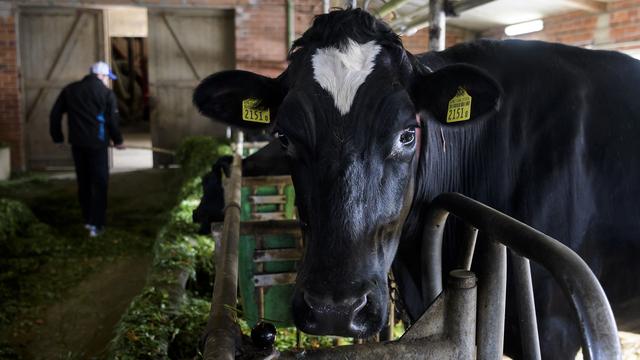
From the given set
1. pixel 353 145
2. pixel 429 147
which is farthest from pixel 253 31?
pixel 353 145

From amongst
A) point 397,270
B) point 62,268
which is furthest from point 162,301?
point 62,268

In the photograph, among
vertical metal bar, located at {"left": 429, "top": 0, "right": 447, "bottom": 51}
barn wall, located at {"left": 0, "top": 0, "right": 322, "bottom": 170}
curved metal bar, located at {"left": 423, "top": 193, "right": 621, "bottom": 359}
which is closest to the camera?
curved metal bar, located at {"left": 423, "top": 193, "right": 621, "bottom": 359}

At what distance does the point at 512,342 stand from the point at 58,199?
26.5 ft

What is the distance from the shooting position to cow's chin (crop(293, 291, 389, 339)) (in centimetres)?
148

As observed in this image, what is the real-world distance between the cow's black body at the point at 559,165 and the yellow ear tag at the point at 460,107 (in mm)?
52

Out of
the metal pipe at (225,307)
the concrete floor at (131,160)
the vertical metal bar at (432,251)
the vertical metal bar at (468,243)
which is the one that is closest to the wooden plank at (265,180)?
the metal pipe at (225,307)

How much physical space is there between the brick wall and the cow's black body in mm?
10669

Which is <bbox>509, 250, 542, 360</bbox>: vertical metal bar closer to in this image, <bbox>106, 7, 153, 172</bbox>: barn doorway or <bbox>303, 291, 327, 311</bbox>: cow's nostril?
<bbox>303, 291, 327, 311</bbox>: cow's nostril

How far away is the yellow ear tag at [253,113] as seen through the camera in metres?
2.30

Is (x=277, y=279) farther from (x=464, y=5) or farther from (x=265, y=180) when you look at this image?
(x=464, y=5)

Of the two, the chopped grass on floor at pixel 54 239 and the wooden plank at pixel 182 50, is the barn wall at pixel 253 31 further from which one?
the chopped grass on floor at pixel 54 239

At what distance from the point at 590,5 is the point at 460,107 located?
686 centimetres

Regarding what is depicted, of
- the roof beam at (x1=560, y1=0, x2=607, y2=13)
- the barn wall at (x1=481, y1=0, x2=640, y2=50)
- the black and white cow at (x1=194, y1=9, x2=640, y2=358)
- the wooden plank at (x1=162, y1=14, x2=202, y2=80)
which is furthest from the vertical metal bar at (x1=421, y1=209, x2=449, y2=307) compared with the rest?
the wooden plank at (x1=162, y1=14, x2=202, y2=80)

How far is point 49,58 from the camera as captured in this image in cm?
1141
